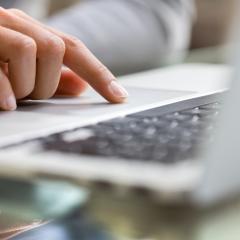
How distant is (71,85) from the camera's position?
2.46 feet

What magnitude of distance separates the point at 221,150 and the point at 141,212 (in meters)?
0.04

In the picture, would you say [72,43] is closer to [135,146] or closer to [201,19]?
[135,146]

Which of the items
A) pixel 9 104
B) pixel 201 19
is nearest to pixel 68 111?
pixel 9 104

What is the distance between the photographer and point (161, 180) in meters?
0.27

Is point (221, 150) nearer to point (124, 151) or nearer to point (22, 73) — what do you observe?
point (124, 151)

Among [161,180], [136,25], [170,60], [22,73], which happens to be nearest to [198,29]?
[136,25]

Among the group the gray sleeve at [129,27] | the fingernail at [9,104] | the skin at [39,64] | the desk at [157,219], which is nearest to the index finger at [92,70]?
the skin at [39,64]

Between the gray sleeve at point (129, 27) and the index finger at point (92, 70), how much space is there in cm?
54

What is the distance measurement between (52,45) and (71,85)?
7cm

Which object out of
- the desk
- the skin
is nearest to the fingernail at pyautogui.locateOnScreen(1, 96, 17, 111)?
the skin

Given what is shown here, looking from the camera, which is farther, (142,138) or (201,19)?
(201,19)

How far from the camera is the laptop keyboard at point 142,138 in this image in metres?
0.34

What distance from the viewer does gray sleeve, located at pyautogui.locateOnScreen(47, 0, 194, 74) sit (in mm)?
1367

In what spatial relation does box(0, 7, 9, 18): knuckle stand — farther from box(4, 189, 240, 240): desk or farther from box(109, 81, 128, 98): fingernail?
box(4, 189, 240, 240): desk
